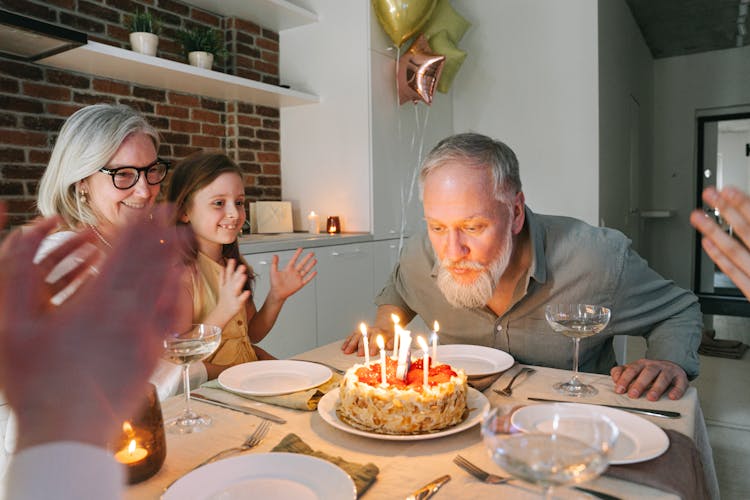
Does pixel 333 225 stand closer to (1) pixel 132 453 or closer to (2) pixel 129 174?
(2) pixel 129 174

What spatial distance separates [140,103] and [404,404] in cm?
274

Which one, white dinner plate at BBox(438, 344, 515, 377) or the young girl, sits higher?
the young girl

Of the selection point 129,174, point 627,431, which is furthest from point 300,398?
point 129,174

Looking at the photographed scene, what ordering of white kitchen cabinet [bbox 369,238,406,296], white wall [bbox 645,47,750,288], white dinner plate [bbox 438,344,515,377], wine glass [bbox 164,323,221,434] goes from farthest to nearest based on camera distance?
white wall [bbox 645,47,750,288]
white kitchen cabinet [bbox 369,238,406,296]
white dinner plate [bbox 438,344,515,377]
wine glass [bbox 164,323,221,434]

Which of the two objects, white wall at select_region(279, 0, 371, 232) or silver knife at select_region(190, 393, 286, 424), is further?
white wall at select_region(279, 0, 371, 232)

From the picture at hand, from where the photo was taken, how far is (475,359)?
4.37ft

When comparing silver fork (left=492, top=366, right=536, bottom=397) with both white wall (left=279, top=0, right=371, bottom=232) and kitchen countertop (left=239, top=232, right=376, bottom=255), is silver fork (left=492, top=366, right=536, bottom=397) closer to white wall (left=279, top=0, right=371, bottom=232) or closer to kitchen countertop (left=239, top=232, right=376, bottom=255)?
kitchen countertop (left=239, top=232, right=376, bottom=255)

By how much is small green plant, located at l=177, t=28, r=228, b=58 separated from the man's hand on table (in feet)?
9.20

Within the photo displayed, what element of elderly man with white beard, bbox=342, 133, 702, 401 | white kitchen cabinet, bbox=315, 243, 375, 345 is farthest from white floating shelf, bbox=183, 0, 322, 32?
elderly man with white beard, bbox=342, 133, 702, 401

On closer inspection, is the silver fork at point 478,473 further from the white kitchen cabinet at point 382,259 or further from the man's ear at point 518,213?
the white kitchen cabinet at point 382,259

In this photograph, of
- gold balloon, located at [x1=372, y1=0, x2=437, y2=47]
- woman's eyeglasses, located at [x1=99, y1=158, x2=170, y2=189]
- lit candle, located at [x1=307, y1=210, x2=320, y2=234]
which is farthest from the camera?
lit candle, located at [x1=307, y1=210, x2=320, y2=234]

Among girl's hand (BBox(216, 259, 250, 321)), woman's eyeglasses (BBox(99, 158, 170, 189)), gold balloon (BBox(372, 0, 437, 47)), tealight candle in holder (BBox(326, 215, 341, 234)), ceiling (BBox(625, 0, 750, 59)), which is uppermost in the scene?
ceiling (BBox(625, 0, 750, 59))

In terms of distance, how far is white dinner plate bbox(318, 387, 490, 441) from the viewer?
0.86m

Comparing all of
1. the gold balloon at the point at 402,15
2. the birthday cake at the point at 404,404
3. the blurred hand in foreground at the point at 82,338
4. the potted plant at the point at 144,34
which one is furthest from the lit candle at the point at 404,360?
the gold balloon at the point at 402,15
